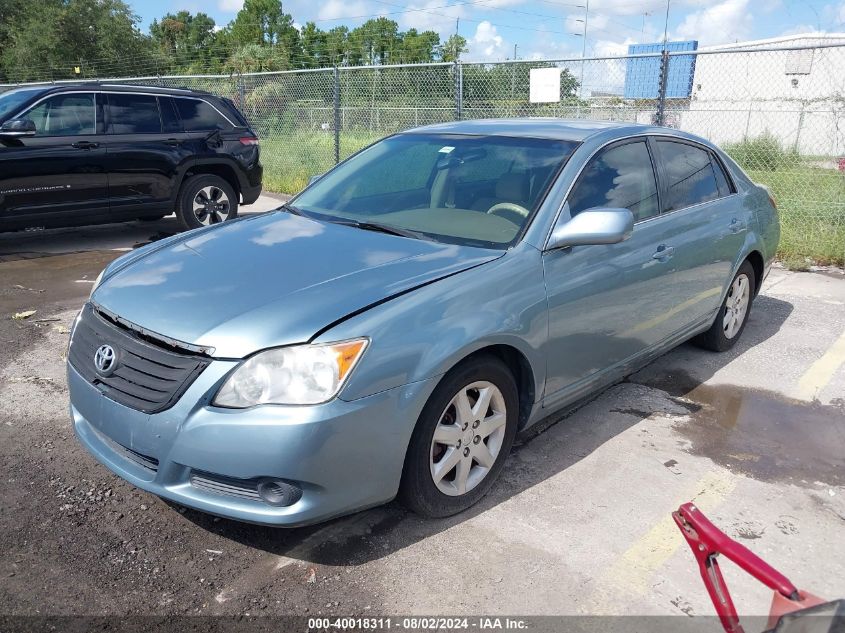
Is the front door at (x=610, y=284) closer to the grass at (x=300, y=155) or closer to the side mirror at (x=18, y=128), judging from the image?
the side mirror at (x=18, y=128)

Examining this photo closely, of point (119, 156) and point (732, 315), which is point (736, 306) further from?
point (119, 156)

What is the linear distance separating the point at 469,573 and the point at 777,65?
3088cm

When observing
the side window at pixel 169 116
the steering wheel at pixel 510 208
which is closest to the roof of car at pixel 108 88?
the side window at pixel 169 116

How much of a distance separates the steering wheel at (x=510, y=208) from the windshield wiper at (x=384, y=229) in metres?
0.39

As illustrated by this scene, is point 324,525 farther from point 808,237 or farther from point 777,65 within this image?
point 777,65

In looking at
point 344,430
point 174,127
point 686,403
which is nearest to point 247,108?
point 174,127

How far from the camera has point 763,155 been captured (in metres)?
12.3

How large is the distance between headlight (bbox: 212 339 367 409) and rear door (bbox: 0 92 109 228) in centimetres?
622

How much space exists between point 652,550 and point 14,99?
25.1ft

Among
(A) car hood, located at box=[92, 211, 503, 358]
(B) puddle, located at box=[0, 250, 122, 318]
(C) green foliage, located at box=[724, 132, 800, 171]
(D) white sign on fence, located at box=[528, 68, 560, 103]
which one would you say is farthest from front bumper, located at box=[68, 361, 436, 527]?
(C) green foliage, located at box=[724, 132, 800, 171]

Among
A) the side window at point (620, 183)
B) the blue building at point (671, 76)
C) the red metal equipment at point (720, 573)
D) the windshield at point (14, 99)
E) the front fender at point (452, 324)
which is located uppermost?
the blue building at point (671, 76)

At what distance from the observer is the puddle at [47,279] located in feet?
20.3

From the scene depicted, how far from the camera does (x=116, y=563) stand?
109 inches

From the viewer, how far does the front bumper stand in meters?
2.45
